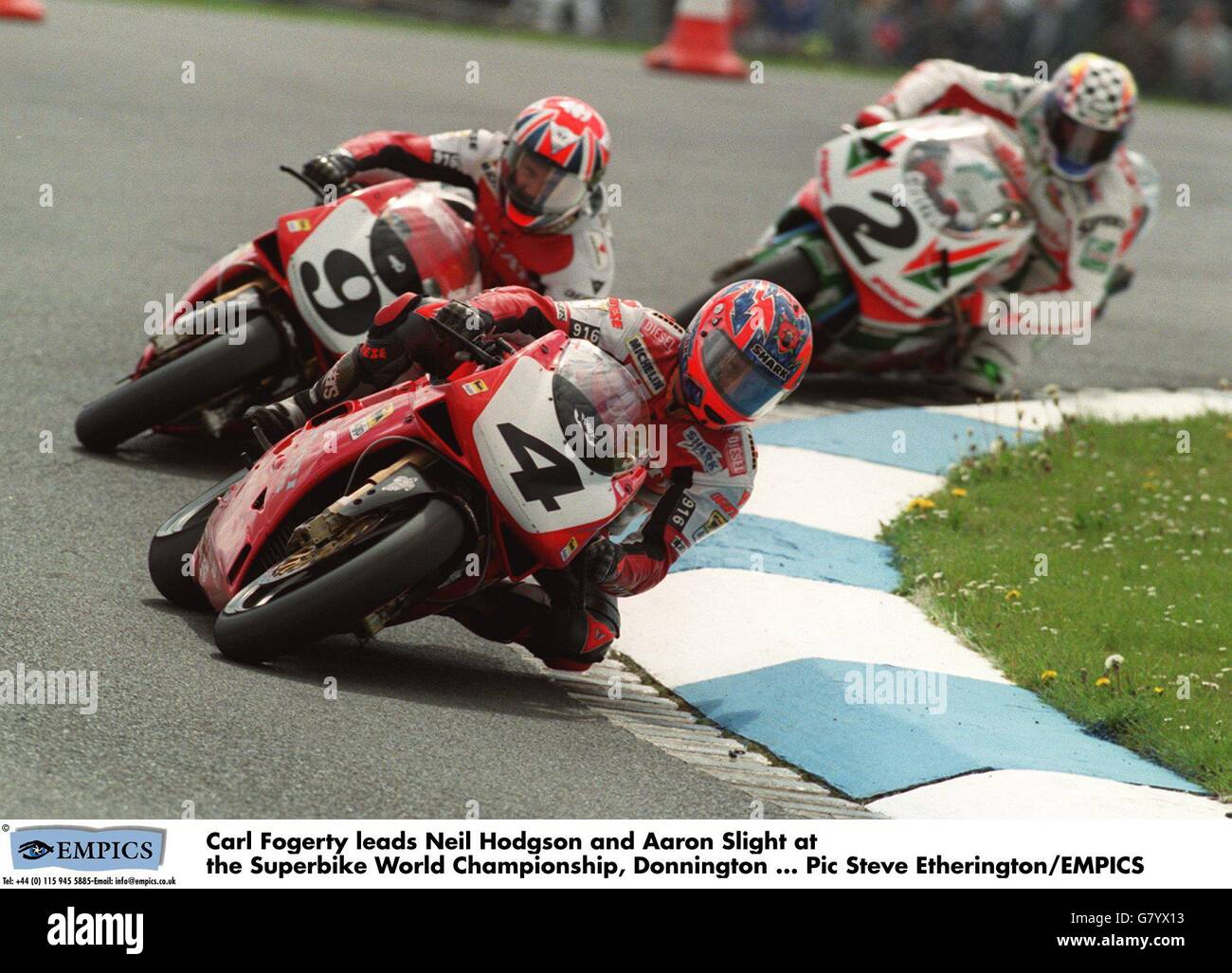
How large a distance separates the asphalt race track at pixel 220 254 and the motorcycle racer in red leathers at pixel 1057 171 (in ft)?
3.28

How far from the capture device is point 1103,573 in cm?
733

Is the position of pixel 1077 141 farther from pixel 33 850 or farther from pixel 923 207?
→ pixel 33 850

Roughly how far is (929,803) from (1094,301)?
504cm

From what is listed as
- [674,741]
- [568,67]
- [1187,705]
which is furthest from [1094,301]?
[568,67]

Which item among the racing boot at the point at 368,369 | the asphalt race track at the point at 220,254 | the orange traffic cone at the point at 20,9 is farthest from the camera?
the orange traffic cone at the point at 20,9

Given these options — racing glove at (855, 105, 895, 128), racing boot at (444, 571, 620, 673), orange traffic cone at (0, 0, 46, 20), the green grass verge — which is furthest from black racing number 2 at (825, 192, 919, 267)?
orange traffic cone at (0, 0, 46, 20)

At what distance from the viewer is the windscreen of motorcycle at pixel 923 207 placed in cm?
→ 957

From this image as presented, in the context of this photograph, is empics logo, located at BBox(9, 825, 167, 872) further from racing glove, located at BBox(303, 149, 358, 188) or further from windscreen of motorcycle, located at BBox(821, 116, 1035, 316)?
windscreen of motorcycle, located at BBox(821, 116, 1035, 316)

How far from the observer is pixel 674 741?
228 inches

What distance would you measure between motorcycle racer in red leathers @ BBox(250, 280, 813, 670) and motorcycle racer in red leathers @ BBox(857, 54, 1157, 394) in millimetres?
4015

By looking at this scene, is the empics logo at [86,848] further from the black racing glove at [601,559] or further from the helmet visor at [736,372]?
the helmet visor at [736,372]

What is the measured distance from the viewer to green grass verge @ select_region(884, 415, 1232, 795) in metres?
6.07

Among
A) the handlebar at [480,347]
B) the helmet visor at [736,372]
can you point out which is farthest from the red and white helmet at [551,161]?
the helmet visor at [736,372]
